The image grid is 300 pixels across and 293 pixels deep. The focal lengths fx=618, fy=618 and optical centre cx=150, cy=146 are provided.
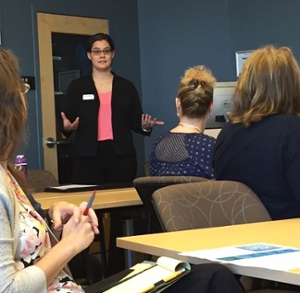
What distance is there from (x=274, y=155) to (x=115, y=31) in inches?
165

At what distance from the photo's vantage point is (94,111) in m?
4.71

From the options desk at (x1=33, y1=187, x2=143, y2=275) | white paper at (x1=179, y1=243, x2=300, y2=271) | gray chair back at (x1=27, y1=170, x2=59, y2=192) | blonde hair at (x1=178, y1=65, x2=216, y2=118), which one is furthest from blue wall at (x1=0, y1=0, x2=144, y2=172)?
white paper at (x1=179, y1=243, x2=300, y2=271)

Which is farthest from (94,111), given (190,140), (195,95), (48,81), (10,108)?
(10,108)

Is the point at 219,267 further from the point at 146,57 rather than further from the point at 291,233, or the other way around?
the point at 146,57

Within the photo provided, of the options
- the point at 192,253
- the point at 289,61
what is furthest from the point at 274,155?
the point at 192,253

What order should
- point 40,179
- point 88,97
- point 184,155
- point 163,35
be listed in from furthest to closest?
point 163,35
point 88,97
point 40,179
point 184,155

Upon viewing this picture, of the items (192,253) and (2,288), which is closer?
(2,288)

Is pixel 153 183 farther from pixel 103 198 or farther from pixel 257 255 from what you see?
pixel 257 255

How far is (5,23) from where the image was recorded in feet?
17.9

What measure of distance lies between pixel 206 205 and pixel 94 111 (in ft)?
8.80

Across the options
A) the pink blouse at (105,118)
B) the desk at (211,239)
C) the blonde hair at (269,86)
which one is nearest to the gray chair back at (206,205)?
the desk at (211,239)

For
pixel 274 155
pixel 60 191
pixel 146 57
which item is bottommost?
pixel 60 191

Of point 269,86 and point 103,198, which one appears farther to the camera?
point 103,198

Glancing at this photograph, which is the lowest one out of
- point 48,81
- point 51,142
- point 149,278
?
point 149,278
